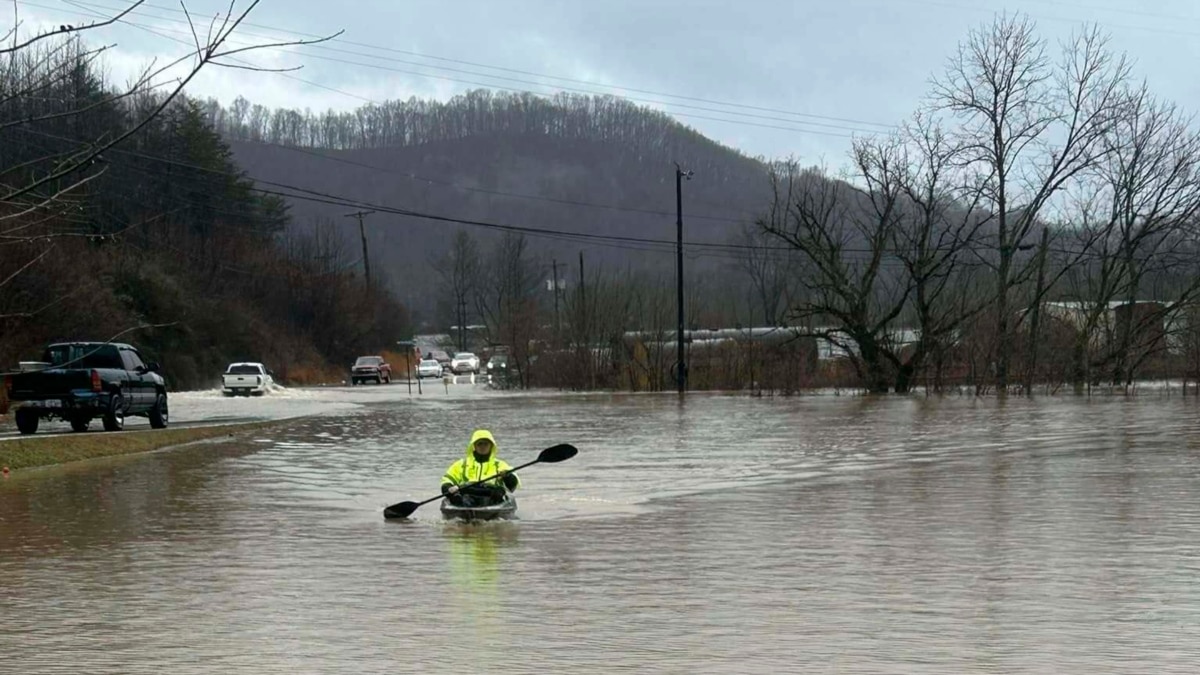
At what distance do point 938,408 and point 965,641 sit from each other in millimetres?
36659

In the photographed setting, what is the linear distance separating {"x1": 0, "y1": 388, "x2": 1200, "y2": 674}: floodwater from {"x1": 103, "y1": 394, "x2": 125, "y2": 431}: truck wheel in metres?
6.01

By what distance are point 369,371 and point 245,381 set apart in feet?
82.0

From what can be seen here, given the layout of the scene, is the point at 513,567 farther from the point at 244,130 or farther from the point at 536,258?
Answer: the point at 536,258

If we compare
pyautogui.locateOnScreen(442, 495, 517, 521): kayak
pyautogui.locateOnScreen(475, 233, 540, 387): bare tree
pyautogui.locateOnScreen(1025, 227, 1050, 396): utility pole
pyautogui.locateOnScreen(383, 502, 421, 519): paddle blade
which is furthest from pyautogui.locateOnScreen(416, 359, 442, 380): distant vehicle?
pyautogui.locateOnScreen(442, 495, 517, 521): kayak

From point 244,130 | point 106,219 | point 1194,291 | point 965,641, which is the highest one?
point 244,130

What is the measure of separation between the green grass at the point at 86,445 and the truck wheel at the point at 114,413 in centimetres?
85

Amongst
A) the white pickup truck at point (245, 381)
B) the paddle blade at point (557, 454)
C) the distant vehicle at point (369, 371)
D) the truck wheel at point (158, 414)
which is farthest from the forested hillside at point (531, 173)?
the paddle blade at point (557, 454)

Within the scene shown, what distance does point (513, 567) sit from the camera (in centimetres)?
1355

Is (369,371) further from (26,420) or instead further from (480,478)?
(480,478)

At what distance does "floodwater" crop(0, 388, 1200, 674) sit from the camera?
31.2ft

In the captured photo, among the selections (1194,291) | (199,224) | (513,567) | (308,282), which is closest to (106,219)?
(199,224)

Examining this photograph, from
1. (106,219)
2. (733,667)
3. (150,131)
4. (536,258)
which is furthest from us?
(536,258)

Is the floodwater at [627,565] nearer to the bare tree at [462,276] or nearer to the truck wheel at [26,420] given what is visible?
the truck wheel at [26,420]

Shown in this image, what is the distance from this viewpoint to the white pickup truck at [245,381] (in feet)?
206
